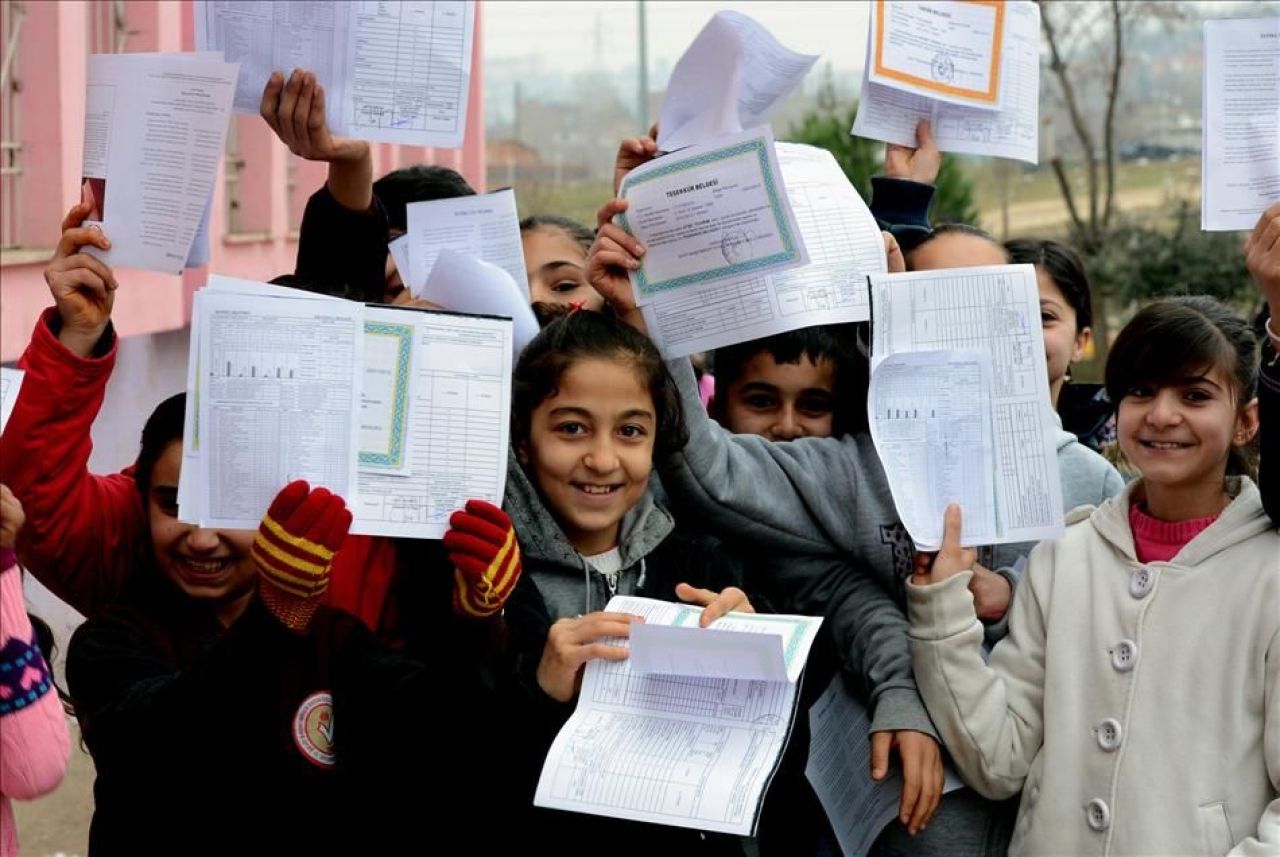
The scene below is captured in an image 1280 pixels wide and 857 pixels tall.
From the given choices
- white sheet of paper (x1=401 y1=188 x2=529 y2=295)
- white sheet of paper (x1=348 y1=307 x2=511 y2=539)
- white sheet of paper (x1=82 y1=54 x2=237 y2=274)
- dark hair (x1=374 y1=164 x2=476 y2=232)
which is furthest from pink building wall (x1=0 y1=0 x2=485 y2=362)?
white sheet of paper (x1=348 y1=307 x2=511 y2=539)

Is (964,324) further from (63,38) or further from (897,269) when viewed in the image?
(63,38)

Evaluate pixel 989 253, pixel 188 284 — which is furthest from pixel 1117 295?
pixel 989 253

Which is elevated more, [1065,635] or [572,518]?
[572,518]

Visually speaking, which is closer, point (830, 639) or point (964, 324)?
point (964, 324)

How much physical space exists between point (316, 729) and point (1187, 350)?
1423mm

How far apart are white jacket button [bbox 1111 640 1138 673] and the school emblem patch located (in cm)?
115

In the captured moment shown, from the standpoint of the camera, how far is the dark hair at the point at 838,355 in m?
3.02

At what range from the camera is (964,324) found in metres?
2.71

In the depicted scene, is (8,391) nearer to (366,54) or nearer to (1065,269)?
(366,54)

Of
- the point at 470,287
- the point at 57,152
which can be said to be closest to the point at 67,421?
the point at 470,287

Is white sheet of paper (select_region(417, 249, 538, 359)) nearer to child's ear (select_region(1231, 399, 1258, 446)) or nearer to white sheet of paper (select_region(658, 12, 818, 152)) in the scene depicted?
white sheet of paper (select_region(658, 12, 818, 152))

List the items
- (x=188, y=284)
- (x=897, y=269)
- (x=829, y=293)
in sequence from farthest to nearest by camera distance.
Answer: (x=188, y=284), (x=897, y=269), (x=829, y=293)

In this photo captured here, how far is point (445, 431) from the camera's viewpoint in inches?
98.0

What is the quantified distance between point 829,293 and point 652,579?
56 centimetres
